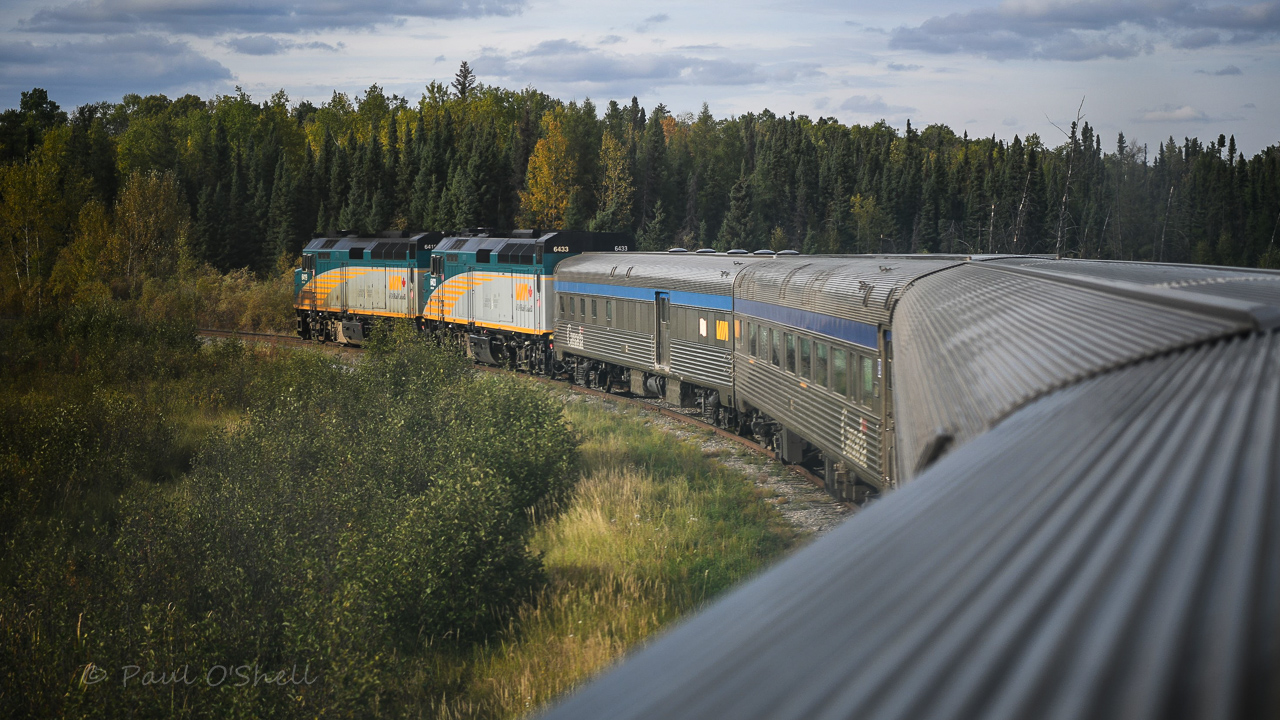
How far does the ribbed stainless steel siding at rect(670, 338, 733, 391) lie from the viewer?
817 inches

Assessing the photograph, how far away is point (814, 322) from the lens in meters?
14.8

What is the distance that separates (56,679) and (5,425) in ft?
46.2

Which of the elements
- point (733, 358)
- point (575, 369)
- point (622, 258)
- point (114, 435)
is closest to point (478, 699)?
point (733, 358)

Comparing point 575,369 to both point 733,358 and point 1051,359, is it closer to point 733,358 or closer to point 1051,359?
point 733,358

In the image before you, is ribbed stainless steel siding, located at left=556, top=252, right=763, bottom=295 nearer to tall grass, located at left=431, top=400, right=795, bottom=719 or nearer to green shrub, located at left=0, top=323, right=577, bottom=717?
tall grass, located at left=431, top=400, right=795, bottom=719

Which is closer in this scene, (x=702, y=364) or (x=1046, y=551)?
(x=1046, y=551)

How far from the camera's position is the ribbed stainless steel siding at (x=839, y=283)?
39.4 ft

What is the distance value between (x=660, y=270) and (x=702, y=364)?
9.93 ft

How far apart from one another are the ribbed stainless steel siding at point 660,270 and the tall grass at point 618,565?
403 centimetres

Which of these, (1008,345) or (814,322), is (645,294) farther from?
(1008,345)

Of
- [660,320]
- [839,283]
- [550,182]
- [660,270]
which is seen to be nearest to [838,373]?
[839,283]

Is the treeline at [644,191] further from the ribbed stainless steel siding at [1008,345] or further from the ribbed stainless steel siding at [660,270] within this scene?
the ribbed stainless steel siding at [1008,345]

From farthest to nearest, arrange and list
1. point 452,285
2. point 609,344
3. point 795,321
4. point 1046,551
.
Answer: point 452,285 → point 609,344 → point 795,321 → point 1046,551

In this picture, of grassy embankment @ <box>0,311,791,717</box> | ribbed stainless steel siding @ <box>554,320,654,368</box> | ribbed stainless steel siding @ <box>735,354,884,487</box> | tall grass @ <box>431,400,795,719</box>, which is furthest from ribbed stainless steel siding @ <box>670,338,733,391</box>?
tall grass @ <box>431,400,795,719</box>
